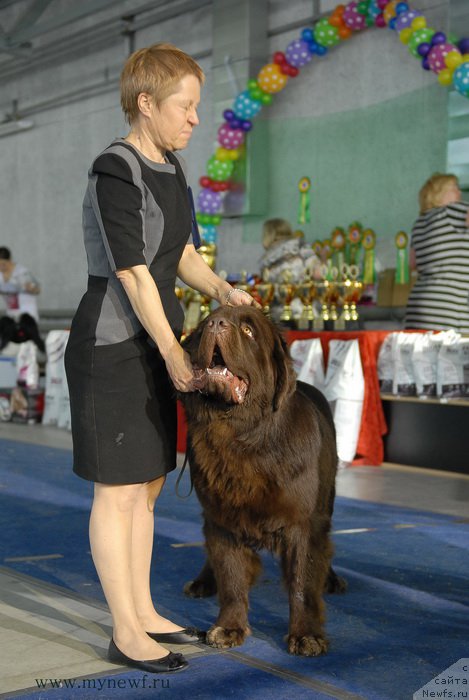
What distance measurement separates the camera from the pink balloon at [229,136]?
9477 millimetres

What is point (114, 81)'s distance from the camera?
12344 mm

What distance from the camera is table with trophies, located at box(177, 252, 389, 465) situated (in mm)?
5586

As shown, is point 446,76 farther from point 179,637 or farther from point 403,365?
point 179,637

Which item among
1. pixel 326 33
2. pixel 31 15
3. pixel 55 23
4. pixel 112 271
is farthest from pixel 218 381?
pixel 31 15

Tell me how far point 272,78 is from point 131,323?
754 centimetres

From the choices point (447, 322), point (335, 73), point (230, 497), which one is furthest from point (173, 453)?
point (335, 73)

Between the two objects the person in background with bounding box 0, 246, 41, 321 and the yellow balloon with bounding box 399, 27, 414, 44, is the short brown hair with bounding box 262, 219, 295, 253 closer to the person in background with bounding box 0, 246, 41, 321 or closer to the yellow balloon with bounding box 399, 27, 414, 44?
the yellow balloon with bounding box 399, 27, 414, 44

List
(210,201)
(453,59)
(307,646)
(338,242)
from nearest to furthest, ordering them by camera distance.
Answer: (307,646) → (453,59) → (338,242) → (210,201)

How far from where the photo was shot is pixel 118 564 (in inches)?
86.3

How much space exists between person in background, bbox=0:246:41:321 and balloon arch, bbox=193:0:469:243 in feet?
6.38

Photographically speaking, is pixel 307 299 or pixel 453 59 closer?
pixel 307 299

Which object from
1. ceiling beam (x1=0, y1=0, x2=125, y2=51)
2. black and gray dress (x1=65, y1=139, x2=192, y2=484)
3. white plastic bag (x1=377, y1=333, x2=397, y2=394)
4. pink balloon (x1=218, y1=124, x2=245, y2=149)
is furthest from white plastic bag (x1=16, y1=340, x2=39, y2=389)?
black and gray dress (x1=65, y1=139, x2=192, y2=484)

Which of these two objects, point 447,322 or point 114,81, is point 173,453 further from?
point 114,81

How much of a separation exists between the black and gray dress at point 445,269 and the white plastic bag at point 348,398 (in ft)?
1.76
